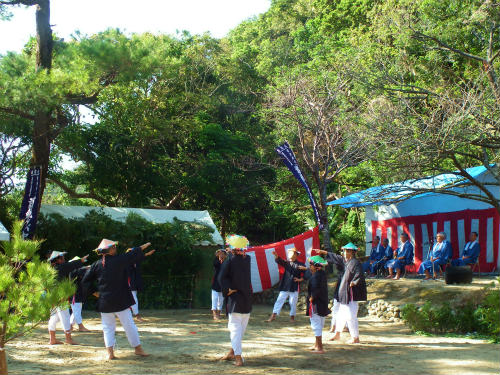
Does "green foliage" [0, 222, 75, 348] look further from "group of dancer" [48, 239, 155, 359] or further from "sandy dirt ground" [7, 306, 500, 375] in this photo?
"group of dancer" [48, 239, 155, 359]

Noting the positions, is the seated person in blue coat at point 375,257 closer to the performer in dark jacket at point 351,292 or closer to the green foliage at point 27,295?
the performer in dark jacket at point 351,292

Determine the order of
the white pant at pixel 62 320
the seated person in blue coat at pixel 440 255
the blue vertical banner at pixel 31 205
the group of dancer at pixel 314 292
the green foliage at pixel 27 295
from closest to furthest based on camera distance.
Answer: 1. the green foliage at pixel 27 295
2. the group of dancer at pixel 314 292
3. the white pant at pixel 62 320
4. the blue vertical banner at pixel 31 205
5. the seated person in blue coat at pixel 440 255

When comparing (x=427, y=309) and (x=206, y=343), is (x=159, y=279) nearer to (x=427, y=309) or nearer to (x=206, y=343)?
(x=206, y=343)

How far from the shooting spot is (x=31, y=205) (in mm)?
12617

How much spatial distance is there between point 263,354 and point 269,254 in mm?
7278

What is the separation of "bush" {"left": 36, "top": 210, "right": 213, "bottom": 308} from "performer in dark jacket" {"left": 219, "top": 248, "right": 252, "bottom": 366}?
24.0ft

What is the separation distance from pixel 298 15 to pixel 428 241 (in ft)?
75.6

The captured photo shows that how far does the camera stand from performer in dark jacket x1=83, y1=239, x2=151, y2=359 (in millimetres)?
7410

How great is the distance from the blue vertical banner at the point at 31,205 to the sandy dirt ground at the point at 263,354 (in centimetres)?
295

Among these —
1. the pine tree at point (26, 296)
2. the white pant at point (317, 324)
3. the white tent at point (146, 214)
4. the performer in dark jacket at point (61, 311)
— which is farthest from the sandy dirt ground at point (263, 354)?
the white tent at point (146, 214)

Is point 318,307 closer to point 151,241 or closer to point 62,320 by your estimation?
point 62,320

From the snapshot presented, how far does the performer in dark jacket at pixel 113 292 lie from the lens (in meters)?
7.41

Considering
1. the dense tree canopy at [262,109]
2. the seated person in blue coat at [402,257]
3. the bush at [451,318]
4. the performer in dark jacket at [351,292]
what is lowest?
the bush at [451,318]

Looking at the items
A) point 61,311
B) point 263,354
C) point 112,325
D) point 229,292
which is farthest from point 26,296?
point 263,354
